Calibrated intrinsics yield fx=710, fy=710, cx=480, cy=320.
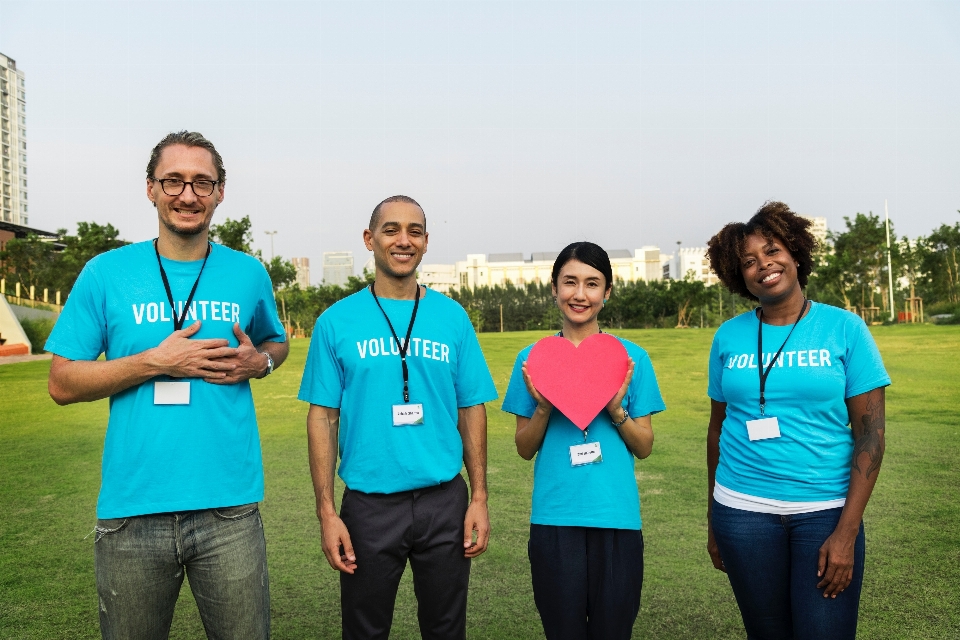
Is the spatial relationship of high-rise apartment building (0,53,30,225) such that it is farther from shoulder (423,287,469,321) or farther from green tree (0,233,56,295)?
shoulder (423,287,469,321)

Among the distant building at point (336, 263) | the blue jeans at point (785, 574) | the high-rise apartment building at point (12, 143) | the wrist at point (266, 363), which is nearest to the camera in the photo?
the blue jeans at point (785, 574)

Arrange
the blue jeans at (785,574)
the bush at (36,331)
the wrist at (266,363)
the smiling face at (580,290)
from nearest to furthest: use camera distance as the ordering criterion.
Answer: the blue jeans at (785,574) → the wrist at (266,363) → the smiling face at (580,290) → the bush at (36,331)

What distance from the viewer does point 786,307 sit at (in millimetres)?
2461

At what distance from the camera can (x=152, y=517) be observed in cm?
217

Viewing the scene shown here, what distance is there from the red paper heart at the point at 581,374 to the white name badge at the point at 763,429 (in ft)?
1.49

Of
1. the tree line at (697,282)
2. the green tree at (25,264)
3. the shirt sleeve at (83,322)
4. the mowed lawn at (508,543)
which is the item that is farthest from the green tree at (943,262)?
the green tree at (25,264)

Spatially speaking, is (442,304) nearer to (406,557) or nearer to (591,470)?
(591,470)

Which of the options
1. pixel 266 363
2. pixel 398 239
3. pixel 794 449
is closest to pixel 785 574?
pixel 794 449

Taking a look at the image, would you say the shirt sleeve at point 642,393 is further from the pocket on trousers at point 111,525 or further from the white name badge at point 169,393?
the pocket on trousers at point 111,525

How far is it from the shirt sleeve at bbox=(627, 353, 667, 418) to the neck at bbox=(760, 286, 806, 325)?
1.51ft

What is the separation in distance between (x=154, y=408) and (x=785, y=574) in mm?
2100

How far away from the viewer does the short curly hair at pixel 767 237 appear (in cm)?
249

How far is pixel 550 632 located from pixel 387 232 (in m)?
1.51

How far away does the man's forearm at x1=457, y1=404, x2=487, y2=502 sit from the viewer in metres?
2.58
